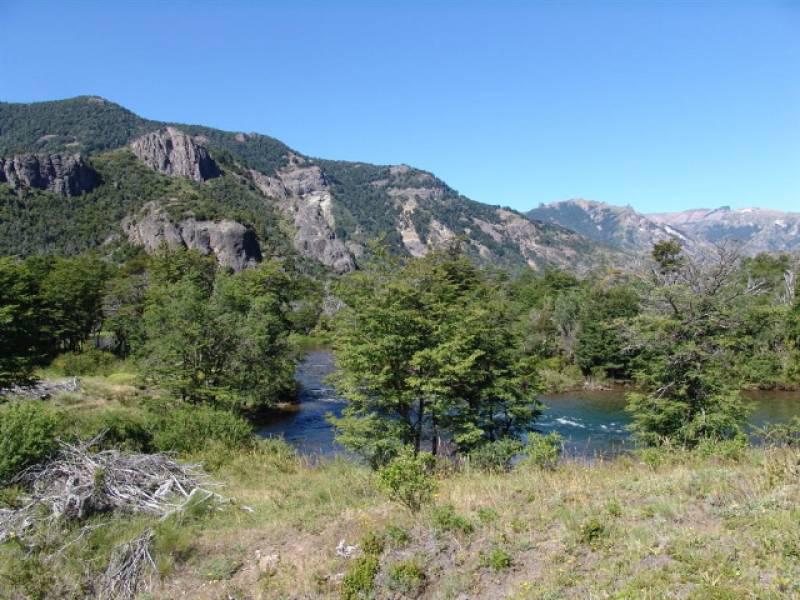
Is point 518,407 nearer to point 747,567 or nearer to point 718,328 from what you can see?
point 718,328

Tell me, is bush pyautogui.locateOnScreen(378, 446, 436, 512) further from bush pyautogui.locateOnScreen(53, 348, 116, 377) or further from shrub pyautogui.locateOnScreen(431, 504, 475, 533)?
bush pyautogui.locateOnScreen(53, 348, 116, 377)

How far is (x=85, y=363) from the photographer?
38.2m

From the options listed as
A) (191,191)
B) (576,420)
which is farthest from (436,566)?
(191,191)

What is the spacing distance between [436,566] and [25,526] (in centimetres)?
622

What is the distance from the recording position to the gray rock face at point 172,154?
528ft

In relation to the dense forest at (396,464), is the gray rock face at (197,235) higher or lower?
higher

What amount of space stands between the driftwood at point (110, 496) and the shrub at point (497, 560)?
428 cm

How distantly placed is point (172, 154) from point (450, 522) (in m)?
178

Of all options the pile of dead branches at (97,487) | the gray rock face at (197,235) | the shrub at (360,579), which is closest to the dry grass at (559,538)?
the shrub at (360,579)

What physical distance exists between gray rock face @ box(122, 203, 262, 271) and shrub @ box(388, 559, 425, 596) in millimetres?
108063

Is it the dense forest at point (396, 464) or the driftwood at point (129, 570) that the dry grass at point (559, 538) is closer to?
the dense forest at point (396, 464)

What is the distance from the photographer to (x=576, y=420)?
30.9 meters

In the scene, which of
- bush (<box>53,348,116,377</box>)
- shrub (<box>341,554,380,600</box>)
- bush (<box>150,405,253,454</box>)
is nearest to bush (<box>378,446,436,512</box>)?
shrub (<box>341,554,380,600</box>)

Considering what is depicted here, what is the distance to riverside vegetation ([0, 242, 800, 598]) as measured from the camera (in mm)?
5922
